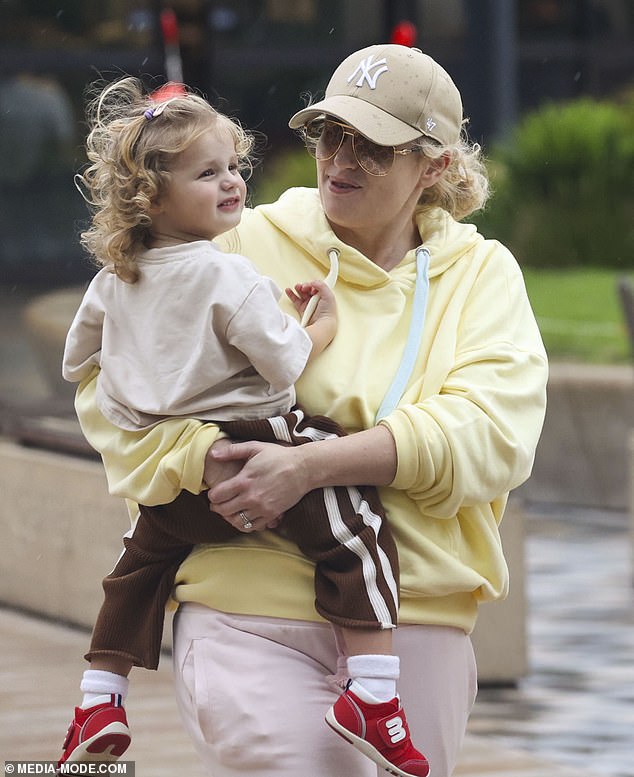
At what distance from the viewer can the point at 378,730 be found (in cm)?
307

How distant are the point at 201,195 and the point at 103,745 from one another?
38.5 inches

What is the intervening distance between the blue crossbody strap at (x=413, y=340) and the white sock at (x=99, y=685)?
0.67m

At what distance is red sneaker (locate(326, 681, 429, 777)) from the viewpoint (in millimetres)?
3051

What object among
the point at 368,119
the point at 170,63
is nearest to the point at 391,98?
the point at 368,119

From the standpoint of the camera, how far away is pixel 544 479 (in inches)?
439

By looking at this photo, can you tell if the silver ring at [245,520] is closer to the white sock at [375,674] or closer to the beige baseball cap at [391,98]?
the white sock at [375,674]

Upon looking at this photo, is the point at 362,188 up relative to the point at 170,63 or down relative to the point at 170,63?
up

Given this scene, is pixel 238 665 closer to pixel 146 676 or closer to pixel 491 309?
pixel 491 309

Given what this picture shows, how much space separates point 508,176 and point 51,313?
6.13 meters

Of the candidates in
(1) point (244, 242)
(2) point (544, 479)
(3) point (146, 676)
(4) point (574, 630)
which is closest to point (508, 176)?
Result: (2) point (544, 479)

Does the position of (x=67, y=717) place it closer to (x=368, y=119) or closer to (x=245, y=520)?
(x=245, y=520)

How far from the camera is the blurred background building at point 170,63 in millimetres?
17156

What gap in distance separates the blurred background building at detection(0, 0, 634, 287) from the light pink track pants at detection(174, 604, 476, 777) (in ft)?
34.3

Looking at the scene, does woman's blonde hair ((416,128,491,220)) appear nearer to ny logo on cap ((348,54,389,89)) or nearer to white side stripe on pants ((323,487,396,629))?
ny logo on cap ((348,54,389,89))
